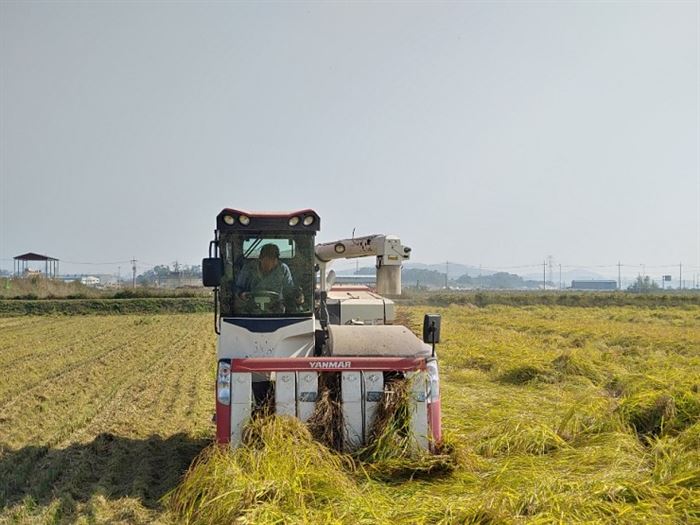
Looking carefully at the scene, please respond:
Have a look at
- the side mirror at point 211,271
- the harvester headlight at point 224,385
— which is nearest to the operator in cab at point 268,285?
the side mirror at point 211,271

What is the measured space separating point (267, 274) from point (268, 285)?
13 cm

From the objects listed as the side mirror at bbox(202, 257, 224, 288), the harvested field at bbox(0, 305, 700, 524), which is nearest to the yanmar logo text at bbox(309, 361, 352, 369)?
the harvested field at bbox(0, 305, 700, 524)

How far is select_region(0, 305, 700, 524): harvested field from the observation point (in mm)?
4820

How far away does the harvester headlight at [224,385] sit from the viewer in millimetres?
6246

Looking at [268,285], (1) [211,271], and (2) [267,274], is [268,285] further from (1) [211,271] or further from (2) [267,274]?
(1) [211,271]

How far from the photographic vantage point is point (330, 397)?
6.42m

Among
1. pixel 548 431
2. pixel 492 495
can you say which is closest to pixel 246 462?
pixel 492 495

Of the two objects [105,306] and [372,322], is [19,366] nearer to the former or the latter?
[372,322]

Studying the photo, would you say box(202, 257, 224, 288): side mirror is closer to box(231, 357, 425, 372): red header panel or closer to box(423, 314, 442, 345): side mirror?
box(231, 357, 425, 372): red header panel

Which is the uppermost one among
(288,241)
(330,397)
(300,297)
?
(288,241)

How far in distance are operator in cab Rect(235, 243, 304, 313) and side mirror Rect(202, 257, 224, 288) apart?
33 centimetres

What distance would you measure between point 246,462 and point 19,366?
1162 centimetres

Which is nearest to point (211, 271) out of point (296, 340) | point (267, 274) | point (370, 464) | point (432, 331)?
point (267, 274)

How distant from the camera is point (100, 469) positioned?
6.94m
